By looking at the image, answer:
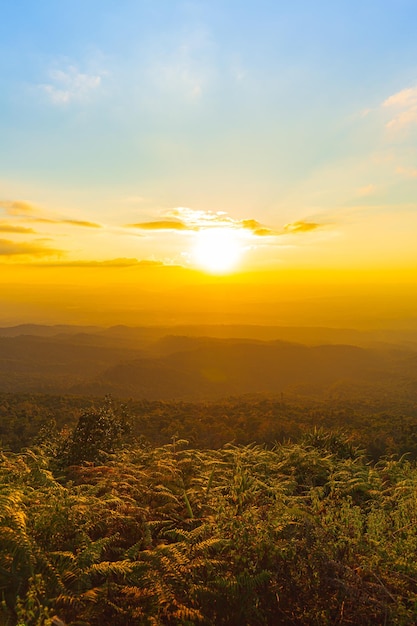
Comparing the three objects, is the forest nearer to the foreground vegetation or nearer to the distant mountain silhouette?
the foreground vegetation

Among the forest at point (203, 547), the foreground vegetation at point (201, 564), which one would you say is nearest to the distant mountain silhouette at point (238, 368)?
the forest at point (203, 547)

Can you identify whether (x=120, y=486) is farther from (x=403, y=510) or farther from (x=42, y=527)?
(x=403, y=510)

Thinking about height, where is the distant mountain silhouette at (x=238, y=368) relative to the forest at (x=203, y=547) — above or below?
below

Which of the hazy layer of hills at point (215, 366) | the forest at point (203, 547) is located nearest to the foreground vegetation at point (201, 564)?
the forest at point (203, 547)

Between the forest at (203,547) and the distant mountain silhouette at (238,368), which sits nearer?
the forest at (203,547)

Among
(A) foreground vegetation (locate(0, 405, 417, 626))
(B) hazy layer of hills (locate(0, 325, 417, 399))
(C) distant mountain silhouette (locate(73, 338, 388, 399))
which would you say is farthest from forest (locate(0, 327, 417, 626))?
(B) hazy layer of hills (locate(0, 325, 417, 399))

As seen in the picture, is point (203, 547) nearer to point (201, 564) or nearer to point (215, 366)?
point (201, 564)

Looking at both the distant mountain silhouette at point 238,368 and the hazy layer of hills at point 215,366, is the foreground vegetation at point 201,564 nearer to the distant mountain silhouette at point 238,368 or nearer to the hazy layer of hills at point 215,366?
the distant mountain silhouette at point 238,368

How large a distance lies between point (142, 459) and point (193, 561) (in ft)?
22.9

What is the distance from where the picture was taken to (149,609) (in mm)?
4121

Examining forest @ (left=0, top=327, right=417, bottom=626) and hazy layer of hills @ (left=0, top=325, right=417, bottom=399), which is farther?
hazy layer of hills @ (left=0, top=325, right=417, bottom=399)

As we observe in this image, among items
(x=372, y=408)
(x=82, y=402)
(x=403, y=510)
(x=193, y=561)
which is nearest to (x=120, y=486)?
(x=193, y=561)

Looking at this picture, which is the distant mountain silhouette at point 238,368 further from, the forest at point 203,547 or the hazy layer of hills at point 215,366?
the forest at point 203,547

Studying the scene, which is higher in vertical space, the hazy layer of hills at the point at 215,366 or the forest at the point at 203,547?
the forest at the point at 203,547
